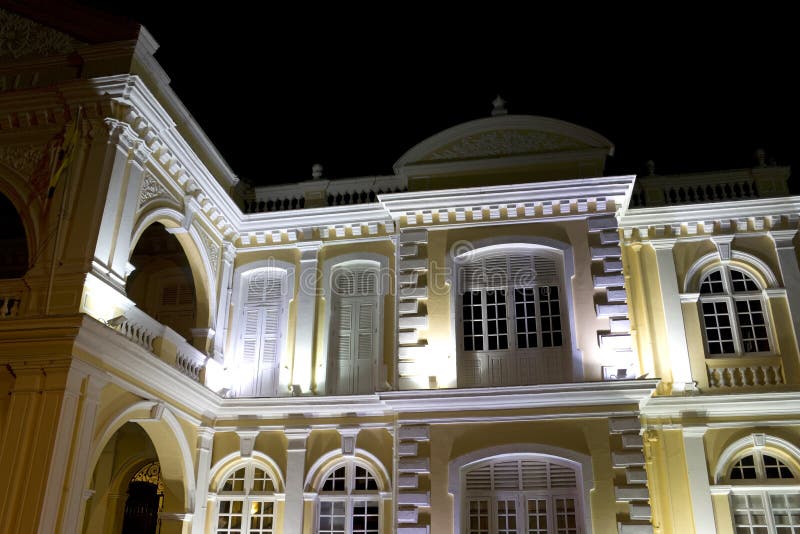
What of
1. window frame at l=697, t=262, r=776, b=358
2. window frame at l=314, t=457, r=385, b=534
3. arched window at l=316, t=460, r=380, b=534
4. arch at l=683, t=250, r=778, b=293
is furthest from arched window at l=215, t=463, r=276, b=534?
arch at l=683, t=250, r=778, b=293

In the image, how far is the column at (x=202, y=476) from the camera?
559 inches

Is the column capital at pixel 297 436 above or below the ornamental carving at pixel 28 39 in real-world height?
below

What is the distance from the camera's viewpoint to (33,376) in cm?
1039

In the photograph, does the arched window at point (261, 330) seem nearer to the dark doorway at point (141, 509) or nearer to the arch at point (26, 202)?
the dark doorway at point (141, 509)

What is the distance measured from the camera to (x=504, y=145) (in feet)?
51.0

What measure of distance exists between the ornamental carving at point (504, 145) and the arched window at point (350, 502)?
6541mm

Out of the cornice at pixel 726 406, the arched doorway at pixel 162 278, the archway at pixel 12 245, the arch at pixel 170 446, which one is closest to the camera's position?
the arch at pixel 170 446

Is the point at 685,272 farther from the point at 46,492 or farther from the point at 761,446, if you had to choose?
the point at 46,492

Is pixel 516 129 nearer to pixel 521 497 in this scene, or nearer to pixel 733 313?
pixel 733 313

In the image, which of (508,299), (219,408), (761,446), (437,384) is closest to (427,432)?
(437,384)

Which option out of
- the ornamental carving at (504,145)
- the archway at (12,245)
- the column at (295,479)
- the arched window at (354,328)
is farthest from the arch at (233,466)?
the archway at (12,245)

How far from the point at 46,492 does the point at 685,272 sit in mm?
11943

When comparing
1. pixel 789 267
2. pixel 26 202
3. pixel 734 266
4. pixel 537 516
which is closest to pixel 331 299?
pixel 537 516

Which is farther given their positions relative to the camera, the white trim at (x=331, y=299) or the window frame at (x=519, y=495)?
the white trim at (x=331, y=299)
